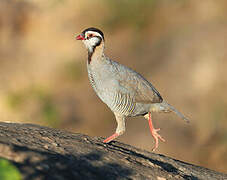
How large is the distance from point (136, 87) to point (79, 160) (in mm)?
2772

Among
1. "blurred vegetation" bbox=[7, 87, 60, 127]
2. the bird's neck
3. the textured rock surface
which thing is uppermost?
"blurred vegetation" bbox=[7, 87, 60, 127]

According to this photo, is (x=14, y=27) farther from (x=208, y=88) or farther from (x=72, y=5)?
(x=208, y=88)

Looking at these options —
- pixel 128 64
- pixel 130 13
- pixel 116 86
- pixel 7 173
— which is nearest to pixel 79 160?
pixel 7 173

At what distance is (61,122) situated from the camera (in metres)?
19.8

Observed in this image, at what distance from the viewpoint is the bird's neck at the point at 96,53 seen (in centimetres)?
715

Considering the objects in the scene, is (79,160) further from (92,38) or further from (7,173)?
(92,38)

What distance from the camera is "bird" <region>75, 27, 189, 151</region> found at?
22.7 ft

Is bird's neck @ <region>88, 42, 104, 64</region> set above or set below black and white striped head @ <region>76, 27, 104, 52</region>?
below

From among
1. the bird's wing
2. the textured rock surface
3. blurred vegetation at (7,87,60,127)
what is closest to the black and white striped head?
the bird's wing

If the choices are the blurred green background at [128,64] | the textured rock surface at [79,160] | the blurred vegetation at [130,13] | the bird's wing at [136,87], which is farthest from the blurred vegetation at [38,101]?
the textured rock surface at [79,160]

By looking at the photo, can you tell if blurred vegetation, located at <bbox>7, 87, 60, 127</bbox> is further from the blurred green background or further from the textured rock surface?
the textured rock surface

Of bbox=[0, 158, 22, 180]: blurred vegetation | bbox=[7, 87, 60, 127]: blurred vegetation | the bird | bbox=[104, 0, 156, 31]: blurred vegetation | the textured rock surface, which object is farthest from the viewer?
bbox=[104, 0, 156, 31]: blurred vegetation

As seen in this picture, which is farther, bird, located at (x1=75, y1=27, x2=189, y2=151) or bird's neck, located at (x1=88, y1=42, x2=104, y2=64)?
bird's neck, located at (x1=88, y1=42, x2=104, y2=64)

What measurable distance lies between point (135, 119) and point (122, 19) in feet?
33.7
